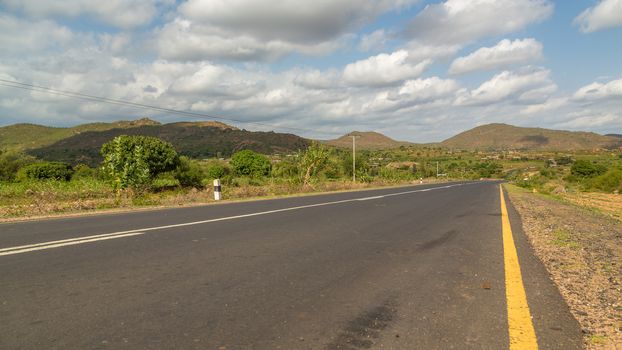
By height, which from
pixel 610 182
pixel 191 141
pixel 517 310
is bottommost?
pixel 610 182

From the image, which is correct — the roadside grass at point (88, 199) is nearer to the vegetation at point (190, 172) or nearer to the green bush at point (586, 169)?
the vegetation at point (190, 172)

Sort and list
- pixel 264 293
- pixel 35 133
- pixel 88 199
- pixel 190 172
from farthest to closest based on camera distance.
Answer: pixel 35 133 → pixel 190 172 → pixel 88 199 → pixel 264 293

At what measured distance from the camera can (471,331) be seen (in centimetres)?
321

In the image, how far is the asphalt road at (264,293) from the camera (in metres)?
3.06

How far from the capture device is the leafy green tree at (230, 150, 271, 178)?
73938 millimetres

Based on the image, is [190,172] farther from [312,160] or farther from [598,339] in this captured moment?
[598,339]

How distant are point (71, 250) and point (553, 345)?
619 cm

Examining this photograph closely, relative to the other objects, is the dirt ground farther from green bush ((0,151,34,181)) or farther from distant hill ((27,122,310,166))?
distant hill ((27,122,310,166))

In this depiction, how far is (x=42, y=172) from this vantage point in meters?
50.2

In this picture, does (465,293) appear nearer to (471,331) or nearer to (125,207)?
(471,331)

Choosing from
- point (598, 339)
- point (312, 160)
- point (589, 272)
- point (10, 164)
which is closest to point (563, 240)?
point (589, 272)

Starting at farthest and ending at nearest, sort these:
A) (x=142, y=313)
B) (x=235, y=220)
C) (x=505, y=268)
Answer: (x=235, y=220)
(x=505, y=268)
(x=142, y=313)

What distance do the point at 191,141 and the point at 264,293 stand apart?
127 metres

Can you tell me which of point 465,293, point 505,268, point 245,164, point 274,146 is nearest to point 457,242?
point 505,268
